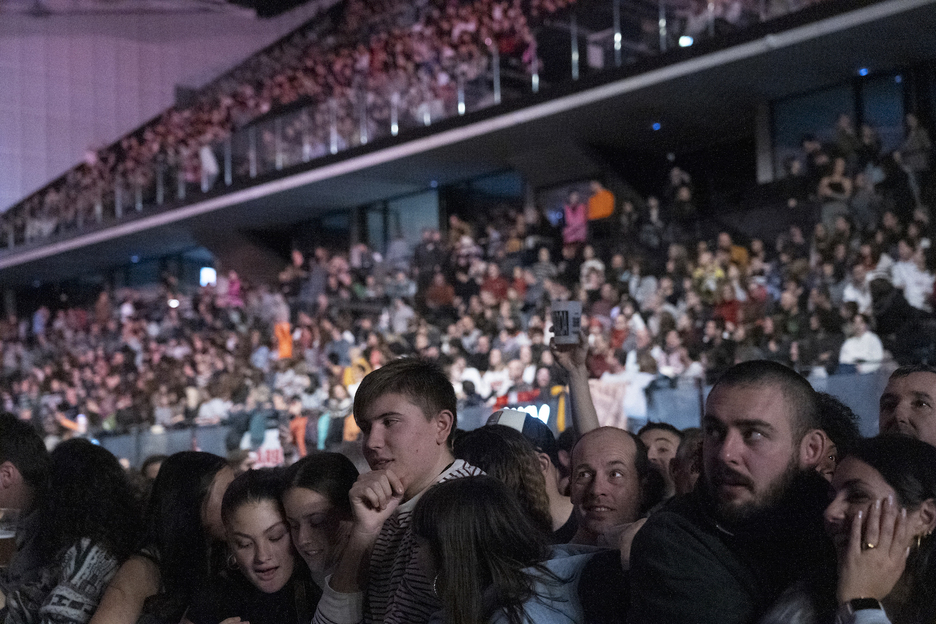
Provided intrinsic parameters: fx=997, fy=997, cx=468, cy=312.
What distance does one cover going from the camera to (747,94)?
14320 millimetres

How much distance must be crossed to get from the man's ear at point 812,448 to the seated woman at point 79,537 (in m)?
2.48

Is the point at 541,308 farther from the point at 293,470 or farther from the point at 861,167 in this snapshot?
the point at 293,470

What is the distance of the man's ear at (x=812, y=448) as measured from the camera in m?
2.31

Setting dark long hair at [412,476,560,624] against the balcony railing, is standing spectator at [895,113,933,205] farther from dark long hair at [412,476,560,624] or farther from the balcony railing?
dark long hair at [412,476,560,624]

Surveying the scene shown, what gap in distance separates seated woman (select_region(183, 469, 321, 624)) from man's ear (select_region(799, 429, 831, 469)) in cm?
160

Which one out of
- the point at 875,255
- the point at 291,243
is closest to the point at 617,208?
the point at 875,255

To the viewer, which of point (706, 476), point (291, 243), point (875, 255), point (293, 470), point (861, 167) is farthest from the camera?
point (291, 243)

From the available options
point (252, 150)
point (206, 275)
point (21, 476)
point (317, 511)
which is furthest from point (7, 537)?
point (206, 275)

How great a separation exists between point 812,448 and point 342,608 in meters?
1.34

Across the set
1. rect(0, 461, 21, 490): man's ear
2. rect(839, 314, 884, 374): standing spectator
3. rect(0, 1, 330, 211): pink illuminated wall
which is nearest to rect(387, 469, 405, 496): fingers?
rect(0, 461, 21, 490): man's ear

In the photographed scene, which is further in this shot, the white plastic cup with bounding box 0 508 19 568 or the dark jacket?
the white plastic cup with bounding box 0 508 19 568

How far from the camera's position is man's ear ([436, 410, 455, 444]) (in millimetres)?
2980

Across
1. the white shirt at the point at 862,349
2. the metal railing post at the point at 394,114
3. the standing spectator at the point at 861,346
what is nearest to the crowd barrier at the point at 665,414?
the standing spectator at the point at 861,346

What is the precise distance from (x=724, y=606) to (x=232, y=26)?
1094 inches
